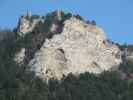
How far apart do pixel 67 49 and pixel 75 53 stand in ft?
5.04

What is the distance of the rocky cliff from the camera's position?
122 metres

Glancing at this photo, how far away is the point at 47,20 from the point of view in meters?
131

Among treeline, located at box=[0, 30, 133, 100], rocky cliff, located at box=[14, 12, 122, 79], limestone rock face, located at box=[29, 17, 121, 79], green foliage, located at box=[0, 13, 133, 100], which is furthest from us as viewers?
rocky cliff, located at box=[14, 12, 122, 79]

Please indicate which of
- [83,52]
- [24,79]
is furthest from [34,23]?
[24,79]

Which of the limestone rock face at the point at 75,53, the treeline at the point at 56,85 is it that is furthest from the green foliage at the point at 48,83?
the limestone rock face at the point at 75,53

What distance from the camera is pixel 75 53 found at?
125 m

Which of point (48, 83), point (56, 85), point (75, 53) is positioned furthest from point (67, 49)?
point (56, 85)

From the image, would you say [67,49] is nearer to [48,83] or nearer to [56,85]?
[48,83]

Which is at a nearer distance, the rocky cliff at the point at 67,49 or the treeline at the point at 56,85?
the treeline at the point at 56,85

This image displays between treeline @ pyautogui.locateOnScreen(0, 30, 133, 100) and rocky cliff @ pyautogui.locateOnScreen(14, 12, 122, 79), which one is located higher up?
rocky cliff @ pyautogui.locateOnScreen(14, 12, 122, 79)

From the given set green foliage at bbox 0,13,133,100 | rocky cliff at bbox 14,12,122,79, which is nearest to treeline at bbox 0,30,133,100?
green foliage at bbox 0,13,133,100

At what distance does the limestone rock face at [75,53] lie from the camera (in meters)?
122

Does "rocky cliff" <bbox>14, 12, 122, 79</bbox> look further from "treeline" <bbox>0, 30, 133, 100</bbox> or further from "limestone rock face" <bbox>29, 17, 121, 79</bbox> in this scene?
"treeline" <bbox>0, 30, 133, 100</bbox>

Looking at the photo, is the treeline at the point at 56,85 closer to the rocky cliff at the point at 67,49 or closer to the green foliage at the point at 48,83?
the green foliage at the point at 48,83
